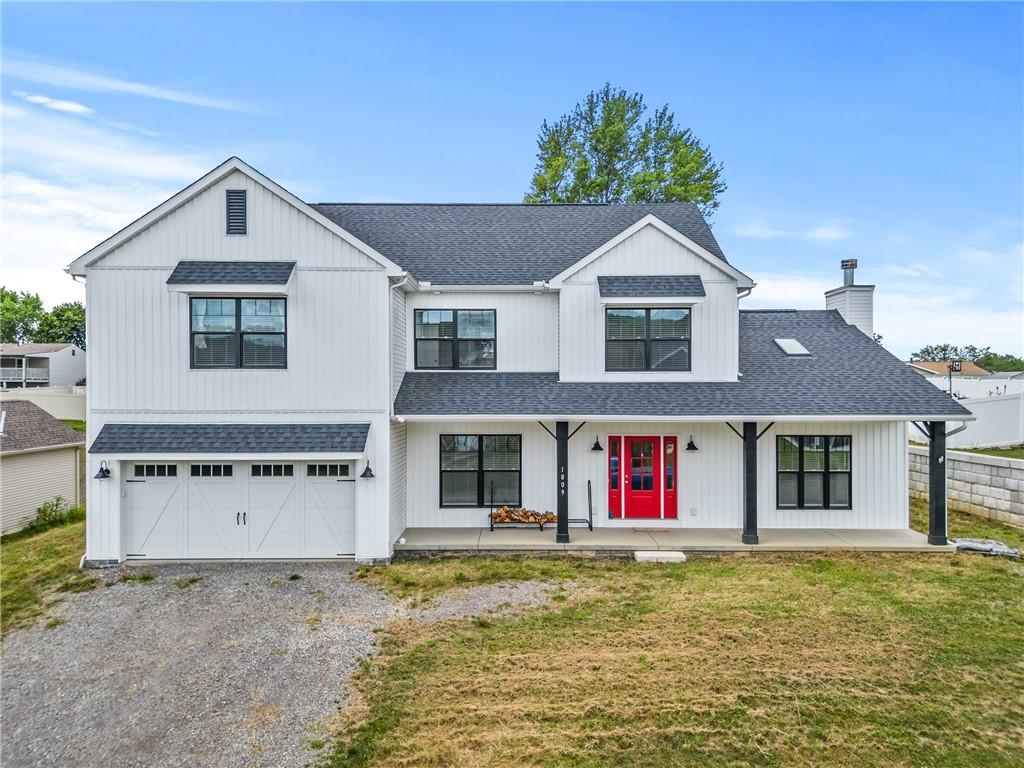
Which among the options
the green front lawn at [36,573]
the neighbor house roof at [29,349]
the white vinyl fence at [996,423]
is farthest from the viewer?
the neighbor house roof at [29,349]

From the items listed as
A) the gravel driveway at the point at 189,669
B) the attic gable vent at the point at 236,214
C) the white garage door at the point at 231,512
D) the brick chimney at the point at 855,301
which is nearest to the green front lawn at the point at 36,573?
the gravel driveway at the point at 189,669

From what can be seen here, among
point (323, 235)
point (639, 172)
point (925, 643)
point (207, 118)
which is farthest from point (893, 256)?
point (207, 118)

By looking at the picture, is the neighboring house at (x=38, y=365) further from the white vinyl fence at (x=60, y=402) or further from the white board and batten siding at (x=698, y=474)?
the white board and batten siding at (x=698, y=474)

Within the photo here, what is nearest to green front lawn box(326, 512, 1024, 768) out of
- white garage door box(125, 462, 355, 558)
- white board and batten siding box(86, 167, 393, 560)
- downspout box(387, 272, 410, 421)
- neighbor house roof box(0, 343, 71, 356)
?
white garage door box(125, 462, 355, 558)

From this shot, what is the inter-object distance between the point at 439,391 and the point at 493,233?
477 centimetres

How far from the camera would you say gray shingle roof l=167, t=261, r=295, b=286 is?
9.63 meters

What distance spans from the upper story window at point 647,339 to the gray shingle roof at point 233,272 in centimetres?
663

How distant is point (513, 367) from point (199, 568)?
7297mm

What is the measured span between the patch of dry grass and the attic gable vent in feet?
23.8

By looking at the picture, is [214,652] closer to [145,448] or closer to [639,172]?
[145,448]

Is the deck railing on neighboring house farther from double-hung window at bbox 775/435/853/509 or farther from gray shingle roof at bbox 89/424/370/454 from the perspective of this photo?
double-hung window at bbox 775/435/853/509

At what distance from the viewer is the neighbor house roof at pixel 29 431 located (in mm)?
Result: 13297

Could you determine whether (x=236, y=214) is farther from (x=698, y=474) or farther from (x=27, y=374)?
(x=27, y=374)

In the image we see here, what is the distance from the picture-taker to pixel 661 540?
1065cm
